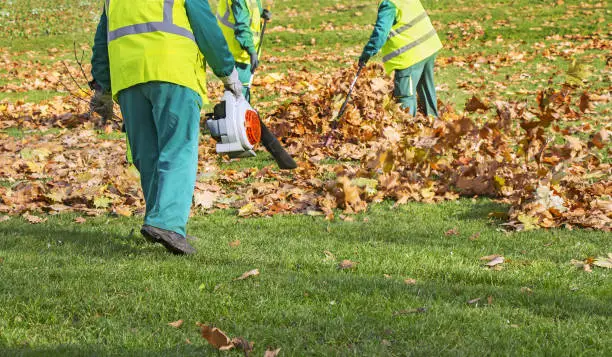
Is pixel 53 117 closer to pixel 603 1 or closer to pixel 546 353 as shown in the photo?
pixel 546 353

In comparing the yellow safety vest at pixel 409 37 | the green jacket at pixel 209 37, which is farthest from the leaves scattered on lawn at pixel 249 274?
the yellow safety vest at pixel 409 37

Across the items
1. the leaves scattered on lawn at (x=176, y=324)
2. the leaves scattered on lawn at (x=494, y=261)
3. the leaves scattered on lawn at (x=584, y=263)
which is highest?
the leaves scattered on lawn at (x=176, y=324)

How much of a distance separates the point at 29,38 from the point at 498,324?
20.8m

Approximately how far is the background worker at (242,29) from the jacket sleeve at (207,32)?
3.42 metres

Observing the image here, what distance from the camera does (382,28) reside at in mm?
8797

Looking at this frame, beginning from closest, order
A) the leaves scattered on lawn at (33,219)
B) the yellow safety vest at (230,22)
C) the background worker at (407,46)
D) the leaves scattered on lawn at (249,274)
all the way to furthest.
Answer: the leaves scattered on lawn at (249,274)
the leaves scattered on lawn at (33,219)
the yellow safety vest at (230,22)
the background worker at (407,46)

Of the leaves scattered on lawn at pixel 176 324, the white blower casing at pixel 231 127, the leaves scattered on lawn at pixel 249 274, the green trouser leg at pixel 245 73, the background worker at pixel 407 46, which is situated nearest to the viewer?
the leaves scattered on lawn at pixel 176 324

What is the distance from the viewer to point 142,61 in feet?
15.4

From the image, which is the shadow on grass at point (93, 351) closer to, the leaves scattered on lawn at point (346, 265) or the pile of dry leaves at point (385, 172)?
the leaves scattered on lawn at point (346, 265)

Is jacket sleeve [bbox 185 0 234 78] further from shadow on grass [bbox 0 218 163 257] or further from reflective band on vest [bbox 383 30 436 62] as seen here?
reflective band on vest [bbox 383 30 436 62]

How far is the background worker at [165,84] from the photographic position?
15.4 feet

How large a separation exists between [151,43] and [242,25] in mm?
3606

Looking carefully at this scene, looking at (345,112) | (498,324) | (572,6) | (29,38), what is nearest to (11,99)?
(345,112)

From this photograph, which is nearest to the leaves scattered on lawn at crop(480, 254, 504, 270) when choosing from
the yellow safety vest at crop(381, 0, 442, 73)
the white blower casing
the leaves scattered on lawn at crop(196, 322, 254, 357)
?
the white blower casing
